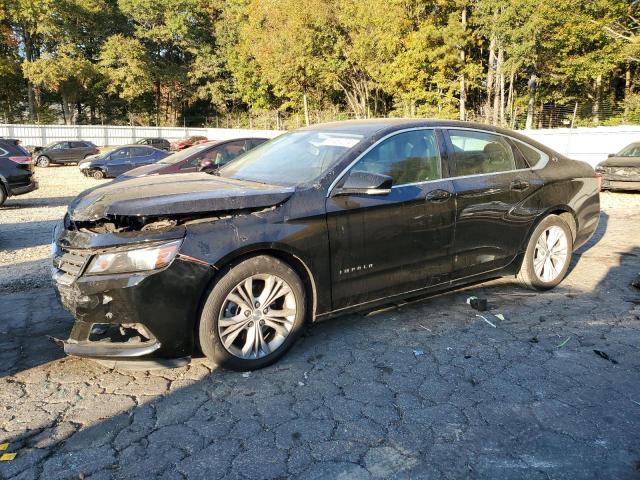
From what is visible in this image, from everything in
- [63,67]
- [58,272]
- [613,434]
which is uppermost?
[63,67]

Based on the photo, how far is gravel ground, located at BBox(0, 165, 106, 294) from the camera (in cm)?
576

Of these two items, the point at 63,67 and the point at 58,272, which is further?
the point at 63,67

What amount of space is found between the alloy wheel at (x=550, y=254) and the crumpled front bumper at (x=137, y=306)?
11.2 ft

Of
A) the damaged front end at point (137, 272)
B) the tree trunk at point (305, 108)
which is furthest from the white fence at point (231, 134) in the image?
the damaged front end at point (137, 272)

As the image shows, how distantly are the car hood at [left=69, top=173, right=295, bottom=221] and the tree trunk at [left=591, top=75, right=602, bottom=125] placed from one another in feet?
83.3

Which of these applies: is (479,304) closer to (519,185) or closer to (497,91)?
(519,185)

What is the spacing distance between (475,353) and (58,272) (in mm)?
2952

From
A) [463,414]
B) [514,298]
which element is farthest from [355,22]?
[463,414]

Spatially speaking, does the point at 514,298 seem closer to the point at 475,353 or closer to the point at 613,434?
the point at 475,353

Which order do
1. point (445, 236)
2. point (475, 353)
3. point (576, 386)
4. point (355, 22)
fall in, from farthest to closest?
1. point (355, 22)
2. point (445, 236)
3. point (475, 353)
4. point (576, 386)

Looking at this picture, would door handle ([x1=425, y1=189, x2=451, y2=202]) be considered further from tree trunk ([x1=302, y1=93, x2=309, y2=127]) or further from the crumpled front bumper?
tree trunk ([x1=302, y1=93, x2=309, y2=127])

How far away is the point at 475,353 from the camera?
3.79 metres

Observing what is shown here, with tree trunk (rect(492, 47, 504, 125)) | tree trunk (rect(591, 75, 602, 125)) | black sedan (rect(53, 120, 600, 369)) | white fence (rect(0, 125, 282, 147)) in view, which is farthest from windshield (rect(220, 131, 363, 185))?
white fence (rect(0, 125, 282, 147))

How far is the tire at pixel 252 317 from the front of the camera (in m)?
3.29
